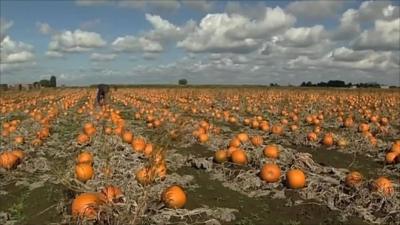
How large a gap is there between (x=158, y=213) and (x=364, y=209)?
134 inches

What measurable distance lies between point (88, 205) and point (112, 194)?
0.38 metres

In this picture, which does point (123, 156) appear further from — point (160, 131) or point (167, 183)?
point (160, 131)

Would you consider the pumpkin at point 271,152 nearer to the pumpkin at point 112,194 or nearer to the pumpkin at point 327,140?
the pumpkin at point 327,140

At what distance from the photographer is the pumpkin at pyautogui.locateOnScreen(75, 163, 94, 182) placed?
30.2ft

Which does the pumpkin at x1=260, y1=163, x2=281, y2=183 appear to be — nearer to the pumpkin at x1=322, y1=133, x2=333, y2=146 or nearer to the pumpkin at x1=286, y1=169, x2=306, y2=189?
the pumpkin at x1=286, y1=169, x2=306, y2=189

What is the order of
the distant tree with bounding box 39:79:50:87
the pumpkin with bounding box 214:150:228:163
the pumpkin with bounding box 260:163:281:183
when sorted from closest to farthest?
1. the pumpkin with bounding box 260:163:281:183
2. the pumpkin with bounding box 214:150:228:163
3. the distant tree with bounding box 39:79:50:87

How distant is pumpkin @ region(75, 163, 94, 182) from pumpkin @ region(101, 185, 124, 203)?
87.3 inches

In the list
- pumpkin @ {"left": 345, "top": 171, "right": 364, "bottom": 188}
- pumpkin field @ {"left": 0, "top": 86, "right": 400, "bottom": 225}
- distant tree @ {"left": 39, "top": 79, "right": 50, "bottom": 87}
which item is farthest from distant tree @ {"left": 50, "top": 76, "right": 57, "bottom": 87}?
pumpkin @ {"left": 345, "top": 171, "right": 364, "bottom": 188}

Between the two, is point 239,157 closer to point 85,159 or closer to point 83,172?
point 85,159

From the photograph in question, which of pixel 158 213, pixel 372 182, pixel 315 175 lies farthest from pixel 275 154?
pixel 158 213

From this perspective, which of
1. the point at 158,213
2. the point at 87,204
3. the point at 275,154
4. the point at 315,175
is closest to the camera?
the point at 87,204

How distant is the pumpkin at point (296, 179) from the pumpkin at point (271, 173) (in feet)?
1.20

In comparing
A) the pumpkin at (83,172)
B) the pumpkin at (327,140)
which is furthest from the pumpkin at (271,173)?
the pumpkin at (327,140)

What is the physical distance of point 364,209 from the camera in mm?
7938
